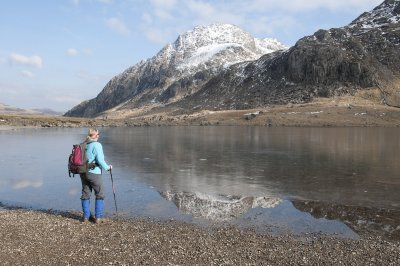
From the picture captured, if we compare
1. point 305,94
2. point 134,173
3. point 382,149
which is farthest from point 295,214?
point 305,94

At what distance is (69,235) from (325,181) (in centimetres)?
1874

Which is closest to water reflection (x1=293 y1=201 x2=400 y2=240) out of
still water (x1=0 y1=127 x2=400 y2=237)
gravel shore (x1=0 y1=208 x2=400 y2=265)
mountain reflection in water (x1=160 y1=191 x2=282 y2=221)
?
still water (x1=0 y1=127 x2=400 y2=237)

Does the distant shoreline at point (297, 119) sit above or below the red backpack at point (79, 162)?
below

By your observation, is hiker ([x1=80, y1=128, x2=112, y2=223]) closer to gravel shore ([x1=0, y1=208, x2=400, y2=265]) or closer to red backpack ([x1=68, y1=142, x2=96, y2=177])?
red backpack ([x1=68, y1=142, x2=96, y2=177])

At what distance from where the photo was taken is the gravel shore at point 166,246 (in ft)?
44.1

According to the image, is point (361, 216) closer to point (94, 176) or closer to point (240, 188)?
point (240, 188)

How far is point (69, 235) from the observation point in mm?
15852

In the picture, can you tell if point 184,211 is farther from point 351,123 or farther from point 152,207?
point 351,123

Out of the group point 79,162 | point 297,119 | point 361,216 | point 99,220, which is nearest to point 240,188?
point 361,216

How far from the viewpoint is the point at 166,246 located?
48.1ft

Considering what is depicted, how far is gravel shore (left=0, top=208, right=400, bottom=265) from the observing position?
13.4 meters

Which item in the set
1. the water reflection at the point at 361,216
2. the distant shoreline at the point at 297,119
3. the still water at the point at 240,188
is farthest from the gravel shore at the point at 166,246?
the distant shoreline at the point at 297,119

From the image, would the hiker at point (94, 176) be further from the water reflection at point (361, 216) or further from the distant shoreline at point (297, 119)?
the distant shoreline at point (297, 119)

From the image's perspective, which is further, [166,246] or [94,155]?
[94,155]
